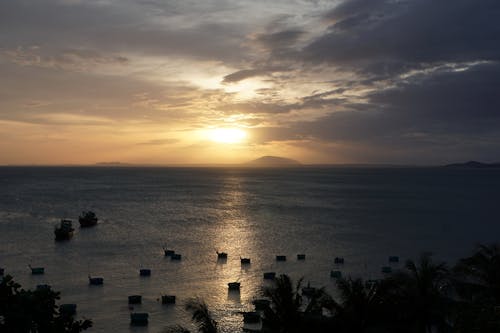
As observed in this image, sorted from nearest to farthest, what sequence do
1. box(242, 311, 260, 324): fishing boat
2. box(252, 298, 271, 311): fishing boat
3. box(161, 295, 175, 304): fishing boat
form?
box(252, 298, 271, 311): fishing boat → box(242, 311, 260, 324): fishing boat → box(161, 295, 175, 304): fishing boat

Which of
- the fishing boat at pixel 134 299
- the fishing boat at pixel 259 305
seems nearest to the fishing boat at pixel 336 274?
the fishing boat at pixel 259 305

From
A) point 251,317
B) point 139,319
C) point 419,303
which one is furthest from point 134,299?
point 419,303

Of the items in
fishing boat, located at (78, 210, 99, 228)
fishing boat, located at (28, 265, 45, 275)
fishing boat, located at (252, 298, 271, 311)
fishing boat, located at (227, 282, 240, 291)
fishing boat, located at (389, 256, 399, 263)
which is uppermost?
fishing boat, located at (252, 298, 271, 311)

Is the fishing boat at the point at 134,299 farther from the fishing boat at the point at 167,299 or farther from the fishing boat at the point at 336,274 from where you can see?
the fishing boat at the point at 336,274

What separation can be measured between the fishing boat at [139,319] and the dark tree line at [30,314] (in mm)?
29986

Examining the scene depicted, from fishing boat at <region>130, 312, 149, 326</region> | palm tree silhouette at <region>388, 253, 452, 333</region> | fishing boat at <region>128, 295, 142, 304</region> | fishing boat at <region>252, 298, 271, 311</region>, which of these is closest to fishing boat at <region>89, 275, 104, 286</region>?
fishing boat at <region>128, 295, 142, 304</region>

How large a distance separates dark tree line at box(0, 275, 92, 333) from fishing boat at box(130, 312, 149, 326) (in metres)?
30.0

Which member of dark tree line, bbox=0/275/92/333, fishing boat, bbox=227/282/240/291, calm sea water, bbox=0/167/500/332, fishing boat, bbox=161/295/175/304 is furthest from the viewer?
fishing boat, bbox=227/282/240/291

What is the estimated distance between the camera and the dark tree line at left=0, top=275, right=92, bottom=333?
16562 millimetres

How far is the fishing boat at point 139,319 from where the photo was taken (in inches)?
1823

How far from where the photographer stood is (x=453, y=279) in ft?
104

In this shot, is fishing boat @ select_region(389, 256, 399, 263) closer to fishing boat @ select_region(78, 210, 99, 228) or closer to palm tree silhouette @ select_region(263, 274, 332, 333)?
palm tree silhouette @ select_region(263, 274, 332, 333)

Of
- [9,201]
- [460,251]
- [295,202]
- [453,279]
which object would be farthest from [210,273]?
[9,201]

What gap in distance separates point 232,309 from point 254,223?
2636 inches
